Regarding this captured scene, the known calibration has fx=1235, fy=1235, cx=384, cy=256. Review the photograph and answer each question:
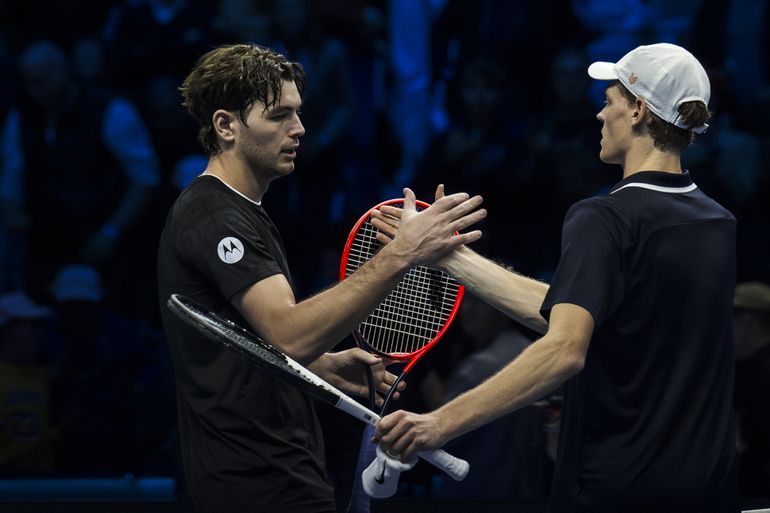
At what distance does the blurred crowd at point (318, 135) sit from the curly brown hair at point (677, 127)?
324cm

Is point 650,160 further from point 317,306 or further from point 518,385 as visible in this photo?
point 317,306

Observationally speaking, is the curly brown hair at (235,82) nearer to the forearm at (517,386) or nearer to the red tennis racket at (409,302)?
the red tennis racket at (409,302)

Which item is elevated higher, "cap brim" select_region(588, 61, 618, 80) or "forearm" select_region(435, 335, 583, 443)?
"cap brim" select_region(588, 61, 618, 80)

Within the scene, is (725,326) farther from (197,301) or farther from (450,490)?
(450,490)

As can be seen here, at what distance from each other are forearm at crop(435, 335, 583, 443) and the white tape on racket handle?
0.14 metres

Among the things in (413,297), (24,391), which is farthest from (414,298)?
(24,391)

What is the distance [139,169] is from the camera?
6.46 m

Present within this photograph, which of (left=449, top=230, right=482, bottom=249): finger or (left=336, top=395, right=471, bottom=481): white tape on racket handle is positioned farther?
(left=449, top=230, right=482, bottom=249): finger

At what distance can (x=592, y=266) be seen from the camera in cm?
271

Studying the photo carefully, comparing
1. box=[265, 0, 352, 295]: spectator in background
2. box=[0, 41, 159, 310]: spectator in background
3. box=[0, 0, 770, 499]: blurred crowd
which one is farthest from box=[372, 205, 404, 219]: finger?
box=[0, 41, 159, 310]: spectator in background

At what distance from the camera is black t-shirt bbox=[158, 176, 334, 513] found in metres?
2.89

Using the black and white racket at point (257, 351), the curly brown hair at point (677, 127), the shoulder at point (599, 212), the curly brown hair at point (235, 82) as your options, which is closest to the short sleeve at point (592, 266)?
the shoulder at point (599, 212)

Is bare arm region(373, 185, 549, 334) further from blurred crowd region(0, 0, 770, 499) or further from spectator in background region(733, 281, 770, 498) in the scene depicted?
blurred crowd region(0, 0, 770, 499)

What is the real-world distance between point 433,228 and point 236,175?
515mm
